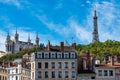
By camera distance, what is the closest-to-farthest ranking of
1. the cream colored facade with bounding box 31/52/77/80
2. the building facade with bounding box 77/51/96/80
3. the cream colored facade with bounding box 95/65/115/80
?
the cream colored facade with bounding box 31/52/77/80 → the building facade with bounding box 77/51/96/80 → the cream colored facade with bounding box 95/65/115/80

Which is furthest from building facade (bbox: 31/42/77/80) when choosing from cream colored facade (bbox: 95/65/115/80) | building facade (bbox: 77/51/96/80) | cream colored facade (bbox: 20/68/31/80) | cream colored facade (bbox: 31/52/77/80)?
cream colored facade (bbox: 20/68/31/80)

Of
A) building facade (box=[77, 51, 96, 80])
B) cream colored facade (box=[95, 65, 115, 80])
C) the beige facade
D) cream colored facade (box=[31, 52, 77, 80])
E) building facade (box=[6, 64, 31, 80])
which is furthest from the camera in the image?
the beige facade

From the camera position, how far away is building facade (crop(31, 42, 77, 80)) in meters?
88.2

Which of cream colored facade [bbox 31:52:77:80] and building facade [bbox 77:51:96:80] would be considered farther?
building facade [bbox 77:51:96:80]

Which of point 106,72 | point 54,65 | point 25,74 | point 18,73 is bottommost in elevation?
point 25,74

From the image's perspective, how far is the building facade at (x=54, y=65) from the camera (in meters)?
88.2

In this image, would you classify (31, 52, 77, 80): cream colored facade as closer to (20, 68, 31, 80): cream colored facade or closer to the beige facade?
(20, 68, 31, 80): cream colored facade

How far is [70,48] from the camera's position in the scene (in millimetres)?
91188

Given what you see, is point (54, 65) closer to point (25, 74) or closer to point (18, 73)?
point (25, 74)

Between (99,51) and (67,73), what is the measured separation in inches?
2591

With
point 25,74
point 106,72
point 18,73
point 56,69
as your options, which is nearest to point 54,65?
point 56,69

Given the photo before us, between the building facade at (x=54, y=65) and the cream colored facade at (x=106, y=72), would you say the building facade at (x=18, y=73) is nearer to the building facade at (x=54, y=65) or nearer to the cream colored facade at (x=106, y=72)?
the building facade at (x=54, y=65)

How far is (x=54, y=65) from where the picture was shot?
291ft

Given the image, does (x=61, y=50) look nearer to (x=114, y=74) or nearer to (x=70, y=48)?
(x=70, y=48)
